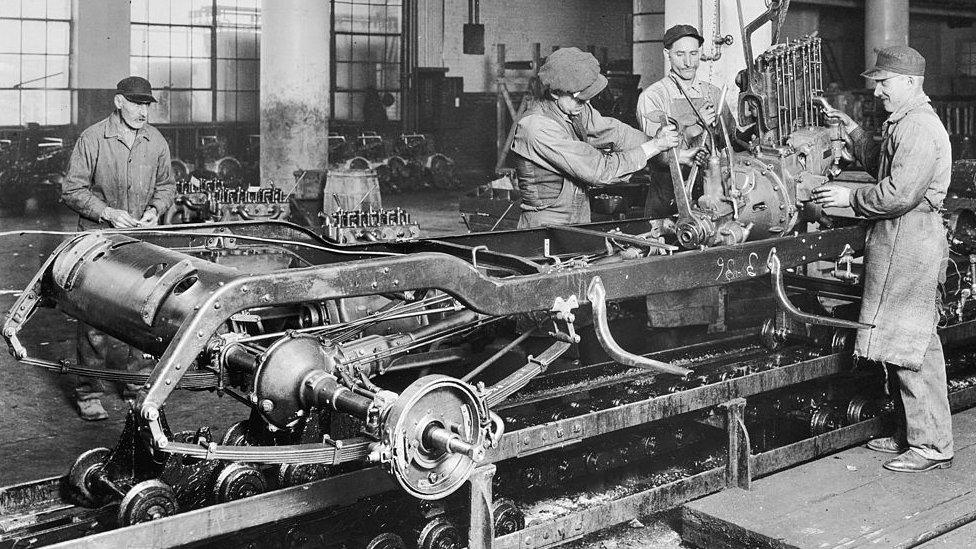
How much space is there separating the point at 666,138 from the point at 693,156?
14 centimetres

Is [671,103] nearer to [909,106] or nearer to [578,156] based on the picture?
[578,156]

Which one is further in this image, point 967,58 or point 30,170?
point 967,58

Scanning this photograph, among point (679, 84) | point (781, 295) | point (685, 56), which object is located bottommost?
point (781, 295)

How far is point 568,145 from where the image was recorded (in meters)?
4.09

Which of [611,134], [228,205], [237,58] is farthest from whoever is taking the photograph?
[237,58]

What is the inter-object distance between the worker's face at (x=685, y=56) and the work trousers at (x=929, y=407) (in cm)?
185

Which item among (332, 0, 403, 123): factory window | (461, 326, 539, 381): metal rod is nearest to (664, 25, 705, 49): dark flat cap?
(461, 326, 539, 381): metal rod

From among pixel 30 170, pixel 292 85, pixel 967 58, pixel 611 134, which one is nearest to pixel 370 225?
pixel 611 134

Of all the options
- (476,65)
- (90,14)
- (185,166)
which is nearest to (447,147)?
(476,65)

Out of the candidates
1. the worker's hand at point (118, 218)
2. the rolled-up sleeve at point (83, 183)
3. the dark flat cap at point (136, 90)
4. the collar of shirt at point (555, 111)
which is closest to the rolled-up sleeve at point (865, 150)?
the collar of shirt at point (555, 111)

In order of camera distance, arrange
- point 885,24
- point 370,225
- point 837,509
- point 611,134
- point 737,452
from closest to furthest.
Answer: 1. point 837,509
2. point 737,452
3. point 611,134
4. point 370,225
5. point 885,24

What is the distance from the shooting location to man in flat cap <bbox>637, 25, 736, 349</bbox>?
4.66m

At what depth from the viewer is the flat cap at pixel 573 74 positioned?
4031mm

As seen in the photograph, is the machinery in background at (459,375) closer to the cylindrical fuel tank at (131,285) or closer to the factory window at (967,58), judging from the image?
the cylindrical fuel tank at (131,285)
